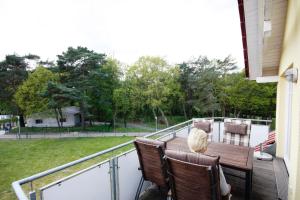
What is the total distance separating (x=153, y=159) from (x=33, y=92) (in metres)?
22.4

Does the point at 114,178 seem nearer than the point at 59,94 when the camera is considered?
Yes

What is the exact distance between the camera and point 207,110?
2014 centimetres

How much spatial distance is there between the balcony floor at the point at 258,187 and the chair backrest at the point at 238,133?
1.95 ft

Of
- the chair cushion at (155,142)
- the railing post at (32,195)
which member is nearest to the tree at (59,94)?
the chair cushion at (155,142)

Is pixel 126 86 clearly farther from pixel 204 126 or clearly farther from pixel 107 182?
pixel 107 182

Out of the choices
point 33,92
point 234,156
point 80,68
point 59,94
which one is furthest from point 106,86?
point 234,156

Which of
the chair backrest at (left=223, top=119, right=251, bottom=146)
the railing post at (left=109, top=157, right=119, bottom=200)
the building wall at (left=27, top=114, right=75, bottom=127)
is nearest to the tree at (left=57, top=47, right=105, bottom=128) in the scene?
the building wall at (left=27, top=114, right=75, bottom=127)

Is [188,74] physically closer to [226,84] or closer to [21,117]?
[226,84]

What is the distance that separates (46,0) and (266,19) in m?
11.0

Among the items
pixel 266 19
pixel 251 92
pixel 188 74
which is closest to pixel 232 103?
pixel 251 92

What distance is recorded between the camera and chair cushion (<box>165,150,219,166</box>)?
154 cm

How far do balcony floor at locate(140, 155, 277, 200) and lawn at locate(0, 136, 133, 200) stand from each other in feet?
30.3

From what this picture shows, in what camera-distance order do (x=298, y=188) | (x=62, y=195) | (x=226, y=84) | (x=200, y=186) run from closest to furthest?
(x=62, y=195) → (x=200, y=186) → (x=298, y=188) → (x=226, y=84)

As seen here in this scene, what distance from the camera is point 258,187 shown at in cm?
301
